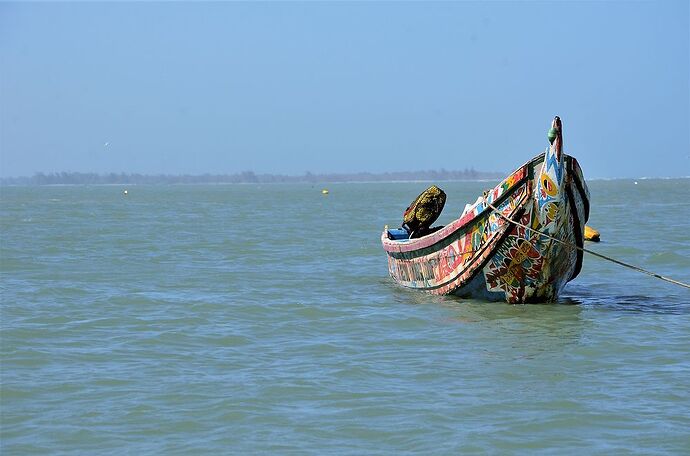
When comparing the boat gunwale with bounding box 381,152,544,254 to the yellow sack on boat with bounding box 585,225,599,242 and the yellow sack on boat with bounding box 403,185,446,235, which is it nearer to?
the yellow sack on boat with bounding box 403,185,446,235

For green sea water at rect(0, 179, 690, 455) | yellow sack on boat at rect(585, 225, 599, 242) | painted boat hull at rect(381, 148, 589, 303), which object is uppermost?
painted boat hull at rect(381, 148, 589, 303)

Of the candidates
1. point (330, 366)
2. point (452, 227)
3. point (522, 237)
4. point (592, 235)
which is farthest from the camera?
point (592, 235)

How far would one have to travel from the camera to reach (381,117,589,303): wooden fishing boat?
41.2 ft

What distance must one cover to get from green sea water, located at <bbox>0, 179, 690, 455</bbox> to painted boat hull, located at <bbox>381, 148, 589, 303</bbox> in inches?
12.2

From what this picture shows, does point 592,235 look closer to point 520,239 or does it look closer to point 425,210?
point 425,210

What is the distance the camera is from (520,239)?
12.9m

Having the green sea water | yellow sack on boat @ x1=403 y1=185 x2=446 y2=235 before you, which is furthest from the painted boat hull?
yellow sack on boat @ x1=403 y1=185 x2=446 y2=235

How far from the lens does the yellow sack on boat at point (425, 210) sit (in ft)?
51.8

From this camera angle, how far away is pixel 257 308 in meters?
13.9

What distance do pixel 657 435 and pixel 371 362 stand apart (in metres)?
3.27

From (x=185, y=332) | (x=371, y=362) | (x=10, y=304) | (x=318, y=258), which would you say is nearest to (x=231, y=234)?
(x=318, y=258)

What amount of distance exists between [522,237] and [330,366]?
12.9ft

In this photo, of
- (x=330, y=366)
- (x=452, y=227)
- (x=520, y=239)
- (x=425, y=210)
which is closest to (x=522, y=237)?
(x=520, y=239)

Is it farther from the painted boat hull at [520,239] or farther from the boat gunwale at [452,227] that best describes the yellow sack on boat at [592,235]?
the painted boat hull at [520,239]
